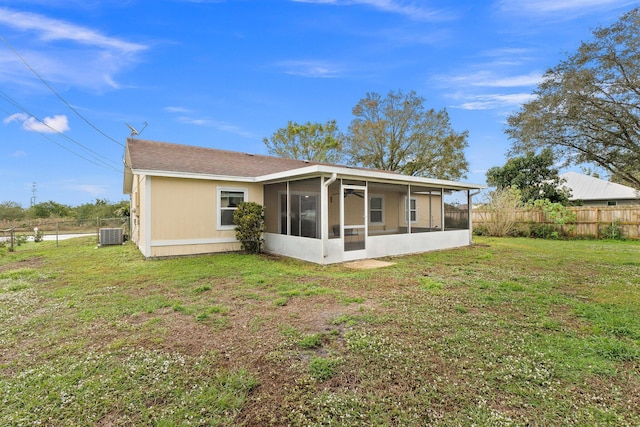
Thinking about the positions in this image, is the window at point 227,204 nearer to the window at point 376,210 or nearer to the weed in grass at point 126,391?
the window at point 376,210

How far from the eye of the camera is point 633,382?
250 centimetres

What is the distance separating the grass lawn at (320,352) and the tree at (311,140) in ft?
71.4

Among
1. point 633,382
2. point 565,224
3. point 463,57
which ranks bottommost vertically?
point 633,382

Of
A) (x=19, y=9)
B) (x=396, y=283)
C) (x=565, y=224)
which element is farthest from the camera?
(x=565, y=224)

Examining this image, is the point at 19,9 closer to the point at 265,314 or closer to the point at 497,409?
the point at 265,314

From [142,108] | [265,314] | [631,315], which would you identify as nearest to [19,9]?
[142,108]

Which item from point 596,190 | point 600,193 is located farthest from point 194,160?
point 596,190

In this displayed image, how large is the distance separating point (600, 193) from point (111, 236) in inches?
1305

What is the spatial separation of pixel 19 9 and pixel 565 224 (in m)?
22.1

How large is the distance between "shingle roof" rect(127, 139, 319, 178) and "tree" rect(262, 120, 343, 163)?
46.5ft

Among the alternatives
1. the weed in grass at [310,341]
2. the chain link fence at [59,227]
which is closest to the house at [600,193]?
the weed in grass at [310,341]

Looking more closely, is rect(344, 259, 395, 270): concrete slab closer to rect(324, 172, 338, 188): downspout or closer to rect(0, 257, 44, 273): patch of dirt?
rect(324, 172, 338, 188): downspout

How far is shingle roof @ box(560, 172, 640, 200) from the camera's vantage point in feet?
75.2

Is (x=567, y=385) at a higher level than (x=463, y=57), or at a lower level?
lower
